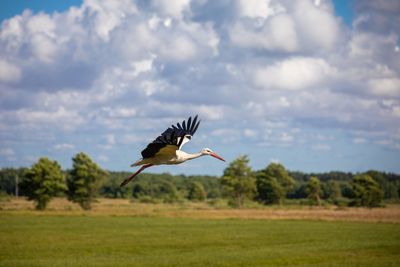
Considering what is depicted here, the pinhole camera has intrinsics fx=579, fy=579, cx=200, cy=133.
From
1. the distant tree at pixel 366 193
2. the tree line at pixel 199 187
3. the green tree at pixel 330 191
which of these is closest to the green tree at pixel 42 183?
the tree line at pixel 199 187

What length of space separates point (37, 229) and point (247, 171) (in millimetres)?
58633

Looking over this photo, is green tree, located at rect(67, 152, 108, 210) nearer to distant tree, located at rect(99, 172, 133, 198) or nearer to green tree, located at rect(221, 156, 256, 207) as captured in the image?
green tree, located at rect(221, 156, 256, 207)

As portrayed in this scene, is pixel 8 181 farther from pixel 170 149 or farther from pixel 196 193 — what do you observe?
pixel 170 149

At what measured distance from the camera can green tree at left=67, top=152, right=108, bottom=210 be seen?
285 ft

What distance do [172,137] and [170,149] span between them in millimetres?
850

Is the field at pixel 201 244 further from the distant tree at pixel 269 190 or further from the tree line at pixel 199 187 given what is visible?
the distant tree at pixel 269 190

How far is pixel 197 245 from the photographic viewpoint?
41.2 metres

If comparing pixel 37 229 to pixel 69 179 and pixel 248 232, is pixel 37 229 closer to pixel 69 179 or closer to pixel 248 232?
pixel 248 232

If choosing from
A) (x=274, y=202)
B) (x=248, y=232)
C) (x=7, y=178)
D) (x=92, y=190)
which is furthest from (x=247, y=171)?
(x=7, y=178)

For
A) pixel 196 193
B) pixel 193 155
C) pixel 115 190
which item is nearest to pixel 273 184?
pixel 196 193

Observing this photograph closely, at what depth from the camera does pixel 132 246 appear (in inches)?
1566

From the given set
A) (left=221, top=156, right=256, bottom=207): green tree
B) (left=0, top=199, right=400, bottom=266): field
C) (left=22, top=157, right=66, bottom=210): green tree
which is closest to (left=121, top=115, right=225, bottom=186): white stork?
(left=0, top=199, right=400, bottom=266): field

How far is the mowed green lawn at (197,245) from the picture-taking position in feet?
106

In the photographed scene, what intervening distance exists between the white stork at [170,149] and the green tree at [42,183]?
7021cm
